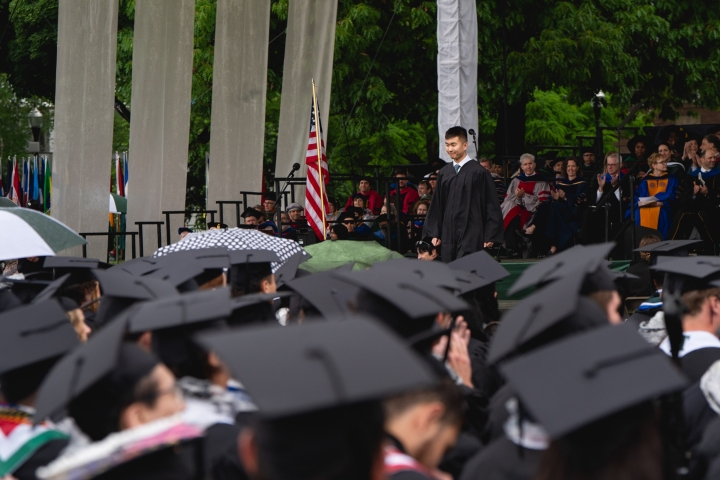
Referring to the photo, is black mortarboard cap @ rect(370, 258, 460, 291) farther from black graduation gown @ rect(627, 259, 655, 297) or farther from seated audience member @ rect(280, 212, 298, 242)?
seated audience member @ rect(280, 212, 298, 242)

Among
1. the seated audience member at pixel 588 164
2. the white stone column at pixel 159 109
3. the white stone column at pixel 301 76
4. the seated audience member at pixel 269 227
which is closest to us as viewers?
the seated audience member at pixel 269 227

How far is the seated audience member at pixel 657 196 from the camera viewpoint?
47.7ft

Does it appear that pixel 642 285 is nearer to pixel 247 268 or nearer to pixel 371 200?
pixel 247 268

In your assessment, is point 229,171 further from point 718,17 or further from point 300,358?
point 300,358

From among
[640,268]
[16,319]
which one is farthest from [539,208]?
[16,319]

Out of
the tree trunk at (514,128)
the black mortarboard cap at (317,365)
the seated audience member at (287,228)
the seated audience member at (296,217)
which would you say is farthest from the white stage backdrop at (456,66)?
the black mortarboard cap at (317,365)

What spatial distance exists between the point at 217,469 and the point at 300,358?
2.96 feet

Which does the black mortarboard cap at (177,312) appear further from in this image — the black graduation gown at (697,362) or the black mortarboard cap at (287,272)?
the black mortarboard cap at (287,272)

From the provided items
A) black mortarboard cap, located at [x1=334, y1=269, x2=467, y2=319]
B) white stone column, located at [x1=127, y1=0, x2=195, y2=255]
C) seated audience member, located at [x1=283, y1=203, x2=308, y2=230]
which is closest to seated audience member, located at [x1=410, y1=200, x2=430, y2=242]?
seated audience member, located at [x1=283, y1=203, x2=308, y2=230]

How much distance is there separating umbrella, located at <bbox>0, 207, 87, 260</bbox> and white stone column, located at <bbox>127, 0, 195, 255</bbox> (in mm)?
7183

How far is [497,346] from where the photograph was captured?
3.83m

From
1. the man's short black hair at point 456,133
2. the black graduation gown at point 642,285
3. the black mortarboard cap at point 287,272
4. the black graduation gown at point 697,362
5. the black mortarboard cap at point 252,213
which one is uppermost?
the man's short black hair at point 456,133

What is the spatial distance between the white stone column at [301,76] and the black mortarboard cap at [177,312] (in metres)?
15.3

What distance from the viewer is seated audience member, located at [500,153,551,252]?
1661 cm
